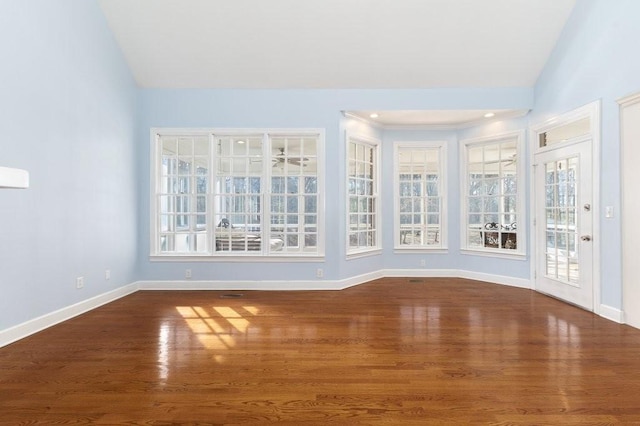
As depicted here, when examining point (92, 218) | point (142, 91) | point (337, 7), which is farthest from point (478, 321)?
point (142, 91)

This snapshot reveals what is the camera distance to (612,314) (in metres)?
3.99

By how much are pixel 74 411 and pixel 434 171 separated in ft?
19.6

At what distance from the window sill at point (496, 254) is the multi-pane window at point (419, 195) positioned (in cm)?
44

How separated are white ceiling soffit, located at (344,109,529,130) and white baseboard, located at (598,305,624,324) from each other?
295cm

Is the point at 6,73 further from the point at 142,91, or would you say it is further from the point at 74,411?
the point at 74,411

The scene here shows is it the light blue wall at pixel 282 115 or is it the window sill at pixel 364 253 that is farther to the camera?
the window sill at pixel 364 253

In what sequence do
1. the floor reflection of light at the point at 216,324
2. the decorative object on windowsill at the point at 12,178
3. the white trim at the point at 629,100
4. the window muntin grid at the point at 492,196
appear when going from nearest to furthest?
the decorative object on windowsill at the point at 12,178 → the floor reflection of light at the point at 216,324 → the white trim at the point at 629,100 → the window muntin grid at the point at 492,196

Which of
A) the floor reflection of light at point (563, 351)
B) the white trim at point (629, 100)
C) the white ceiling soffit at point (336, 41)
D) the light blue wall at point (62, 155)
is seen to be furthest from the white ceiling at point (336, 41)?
the floor reflection of light at point (563, 351)

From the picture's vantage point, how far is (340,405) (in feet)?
7.29

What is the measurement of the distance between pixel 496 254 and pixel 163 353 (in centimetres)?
504

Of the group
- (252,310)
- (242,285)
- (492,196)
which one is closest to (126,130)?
(242,285)

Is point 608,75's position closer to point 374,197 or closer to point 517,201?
point 517,201

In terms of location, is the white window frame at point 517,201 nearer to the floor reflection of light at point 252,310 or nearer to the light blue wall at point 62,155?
A: the floor reflection of light at point 252,310

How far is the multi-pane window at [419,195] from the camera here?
6.55 meters
